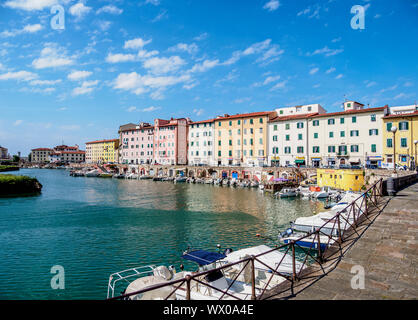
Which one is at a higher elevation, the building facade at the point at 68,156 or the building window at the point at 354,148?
the building facade at the point at 68,156

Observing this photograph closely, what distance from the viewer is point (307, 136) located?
60.9 metres

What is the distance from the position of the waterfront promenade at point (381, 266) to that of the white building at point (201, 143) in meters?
68.0

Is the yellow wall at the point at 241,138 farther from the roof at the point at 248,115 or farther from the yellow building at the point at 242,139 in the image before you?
the roof at the point at 248,115

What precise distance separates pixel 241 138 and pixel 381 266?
65255mm

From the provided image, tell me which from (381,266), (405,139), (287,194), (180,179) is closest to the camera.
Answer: (381,266)

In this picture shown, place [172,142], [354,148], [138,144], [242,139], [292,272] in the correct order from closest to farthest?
[292,272] → [354,148] → [242,139] → [172,142] → [138,144]

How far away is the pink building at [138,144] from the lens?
99.1 m

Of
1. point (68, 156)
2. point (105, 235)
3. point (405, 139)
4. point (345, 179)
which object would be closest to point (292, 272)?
point (105, 235)

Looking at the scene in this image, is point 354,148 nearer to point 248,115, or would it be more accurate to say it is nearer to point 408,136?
point 408,136

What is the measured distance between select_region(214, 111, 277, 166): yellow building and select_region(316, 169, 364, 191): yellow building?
72.0ft

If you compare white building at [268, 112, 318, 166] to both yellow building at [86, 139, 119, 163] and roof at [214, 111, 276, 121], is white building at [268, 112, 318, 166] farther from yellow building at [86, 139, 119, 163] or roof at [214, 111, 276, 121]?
yellow building at [86, 139, 119, 163]

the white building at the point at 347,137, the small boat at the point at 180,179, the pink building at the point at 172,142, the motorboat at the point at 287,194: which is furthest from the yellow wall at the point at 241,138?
the motorboat at the point at 287,194

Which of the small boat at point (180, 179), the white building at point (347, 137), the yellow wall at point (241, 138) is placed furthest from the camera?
the small boat at point (180, 179)

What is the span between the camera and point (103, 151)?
147 meters
